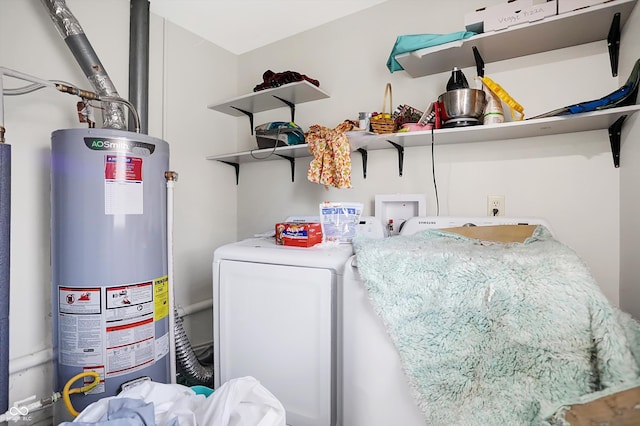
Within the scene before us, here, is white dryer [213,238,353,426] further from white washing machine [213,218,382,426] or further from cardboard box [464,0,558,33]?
cardboard box [464,0,558,33]

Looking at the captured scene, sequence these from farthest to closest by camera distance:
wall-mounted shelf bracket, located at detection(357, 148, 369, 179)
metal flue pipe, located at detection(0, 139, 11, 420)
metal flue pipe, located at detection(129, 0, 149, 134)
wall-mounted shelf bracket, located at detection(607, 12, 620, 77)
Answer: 1. wall-mounted shelf bracket, located at detection(357, 148, 369, 179)
2. metal flue pipe, located at detection(129, 0, 149, 134)
3. wall-mounted shelf bracket, located at detection(607, 12, 620, 77)
4. metal flue pipe, located at detection(0, 139, 11, 420)

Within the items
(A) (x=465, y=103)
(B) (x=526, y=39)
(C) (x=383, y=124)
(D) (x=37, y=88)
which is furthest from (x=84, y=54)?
(B) (x=526, y=39)

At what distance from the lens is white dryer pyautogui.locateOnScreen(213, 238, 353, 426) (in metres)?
1.10

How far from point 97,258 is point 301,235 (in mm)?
771

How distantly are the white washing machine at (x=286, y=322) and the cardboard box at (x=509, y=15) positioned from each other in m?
1.12

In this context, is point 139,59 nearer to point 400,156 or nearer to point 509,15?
point 400,156

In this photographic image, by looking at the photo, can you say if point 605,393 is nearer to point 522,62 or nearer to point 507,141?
point 507,141

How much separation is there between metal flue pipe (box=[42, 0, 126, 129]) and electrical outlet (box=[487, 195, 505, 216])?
1.77 m

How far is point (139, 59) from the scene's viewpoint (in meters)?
1.75

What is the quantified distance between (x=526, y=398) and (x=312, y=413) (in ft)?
2.25

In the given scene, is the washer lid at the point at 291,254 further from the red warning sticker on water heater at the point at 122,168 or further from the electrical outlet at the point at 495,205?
the electrical outlet at the point at 495,205

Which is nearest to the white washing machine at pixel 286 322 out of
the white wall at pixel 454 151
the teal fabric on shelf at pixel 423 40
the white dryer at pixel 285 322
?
the white dryer at pixel 285 322

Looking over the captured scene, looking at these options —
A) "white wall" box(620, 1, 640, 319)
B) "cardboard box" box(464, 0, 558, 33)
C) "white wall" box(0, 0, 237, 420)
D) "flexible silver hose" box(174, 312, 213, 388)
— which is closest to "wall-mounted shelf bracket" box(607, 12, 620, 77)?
"white wall" box(620, 1, 640, 319)

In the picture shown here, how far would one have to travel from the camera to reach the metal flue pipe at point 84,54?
1355 mm
